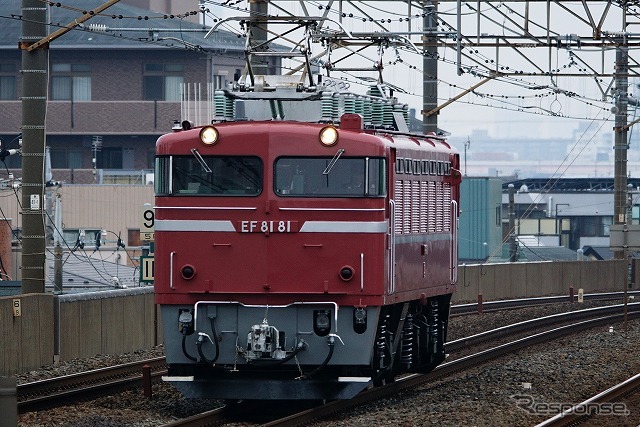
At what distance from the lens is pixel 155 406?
17.3m

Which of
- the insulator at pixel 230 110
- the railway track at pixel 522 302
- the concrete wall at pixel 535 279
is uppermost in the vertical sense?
the insulator at pixel 230 110

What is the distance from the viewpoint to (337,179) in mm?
15914

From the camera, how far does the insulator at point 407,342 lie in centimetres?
1864

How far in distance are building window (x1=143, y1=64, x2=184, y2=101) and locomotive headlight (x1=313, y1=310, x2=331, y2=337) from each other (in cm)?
5485

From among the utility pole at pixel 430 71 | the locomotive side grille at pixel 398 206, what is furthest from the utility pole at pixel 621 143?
the locomotive side grille at pixel 398 206

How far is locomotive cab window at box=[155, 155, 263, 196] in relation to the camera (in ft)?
52.5

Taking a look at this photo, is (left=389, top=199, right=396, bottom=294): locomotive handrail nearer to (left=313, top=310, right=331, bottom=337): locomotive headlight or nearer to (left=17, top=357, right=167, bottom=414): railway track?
(left=313, top=310, right=331, bottom=337): locomotive headlight

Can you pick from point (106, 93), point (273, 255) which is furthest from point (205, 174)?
point (106, 93)

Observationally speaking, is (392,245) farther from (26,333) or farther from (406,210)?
(26,333)

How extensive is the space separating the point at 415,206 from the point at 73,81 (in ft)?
178

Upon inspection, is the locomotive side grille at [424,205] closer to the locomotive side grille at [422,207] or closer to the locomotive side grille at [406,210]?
the locomotive side grille at [422,207]

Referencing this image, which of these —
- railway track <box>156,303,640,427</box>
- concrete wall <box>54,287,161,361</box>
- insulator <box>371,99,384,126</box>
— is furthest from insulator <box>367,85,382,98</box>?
concrete wall <box>54,287,161,361</box>

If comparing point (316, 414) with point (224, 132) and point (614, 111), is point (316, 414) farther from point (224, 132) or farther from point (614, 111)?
point (614, 111)

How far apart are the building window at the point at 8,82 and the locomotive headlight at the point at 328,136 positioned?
184 feet
